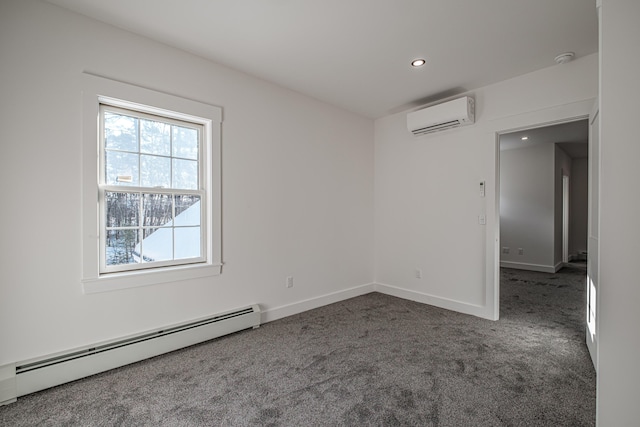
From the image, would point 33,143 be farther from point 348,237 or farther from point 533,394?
point 533,394

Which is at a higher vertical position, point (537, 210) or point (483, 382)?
point (537, 210)

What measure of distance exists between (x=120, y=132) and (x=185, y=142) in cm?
53

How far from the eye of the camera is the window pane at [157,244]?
2650 mm

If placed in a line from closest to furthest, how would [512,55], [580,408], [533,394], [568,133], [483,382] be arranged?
[580,408] → [533,394] → [483,382] → [512,55] → [568,133]

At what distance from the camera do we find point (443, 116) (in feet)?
11.8

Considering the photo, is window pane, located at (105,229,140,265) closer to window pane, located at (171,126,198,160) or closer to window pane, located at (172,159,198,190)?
window pane, located at (172,159,198,190)

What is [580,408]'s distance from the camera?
1852 millimetres

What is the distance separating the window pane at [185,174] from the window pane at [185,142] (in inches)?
2.5

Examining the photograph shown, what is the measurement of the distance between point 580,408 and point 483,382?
517 millimetres

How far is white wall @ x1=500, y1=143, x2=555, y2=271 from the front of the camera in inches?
241

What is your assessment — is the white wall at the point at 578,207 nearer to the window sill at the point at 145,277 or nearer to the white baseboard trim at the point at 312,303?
the white baseboard trim at the point at 312,303

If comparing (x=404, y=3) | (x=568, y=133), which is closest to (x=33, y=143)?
(x=404, y=3)

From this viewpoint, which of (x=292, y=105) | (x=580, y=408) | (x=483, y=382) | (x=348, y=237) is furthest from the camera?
(x=348, y=237)

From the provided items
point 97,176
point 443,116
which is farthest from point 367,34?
point 97,176
